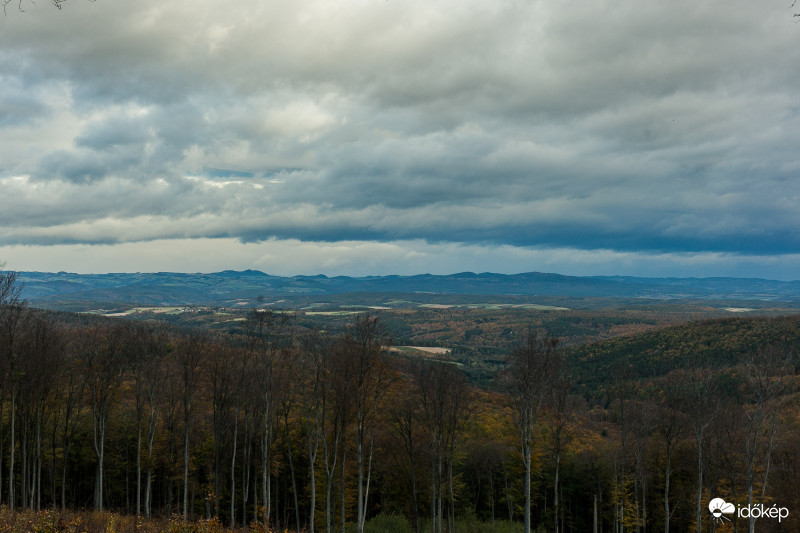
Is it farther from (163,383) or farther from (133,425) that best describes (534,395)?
(133,425)

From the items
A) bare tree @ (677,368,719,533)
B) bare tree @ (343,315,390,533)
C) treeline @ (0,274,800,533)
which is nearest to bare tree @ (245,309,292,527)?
treeline @ (0,274,800,533)

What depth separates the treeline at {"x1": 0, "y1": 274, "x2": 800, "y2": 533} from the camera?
33531 mm

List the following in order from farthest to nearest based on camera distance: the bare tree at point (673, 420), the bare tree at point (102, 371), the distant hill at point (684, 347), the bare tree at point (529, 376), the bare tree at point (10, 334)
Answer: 1. the distant hill at point (684, 347)
2. the bare tree at point (673, 420)
3. the bare tree at point (102, 371)
4. the bare tree at point (529, 376)
5. the bare tree at point (10, 334)

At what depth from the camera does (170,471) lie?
46.0 meters

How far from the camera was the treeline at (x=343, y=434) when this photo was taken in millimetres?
33531

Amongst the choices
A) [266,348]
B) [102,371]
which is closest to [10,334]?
[102,371]

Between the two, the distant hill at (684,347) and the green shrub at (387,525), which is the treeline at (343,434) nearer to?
the green shrub at (387,525)

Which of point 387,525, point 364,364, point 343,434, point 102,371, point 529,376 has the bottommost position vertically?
point 387,525

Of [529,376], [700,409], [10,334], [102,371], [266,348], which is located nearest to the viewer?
[10,334]

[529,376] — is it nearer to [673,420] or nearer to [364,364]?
[364,364]

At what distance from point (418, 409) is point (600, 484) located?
2565 cm

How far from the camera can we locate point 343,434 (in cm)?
3556

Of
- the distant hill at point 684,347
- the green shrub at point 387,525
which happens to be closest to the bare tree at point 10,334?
the green shrub at point 387,525

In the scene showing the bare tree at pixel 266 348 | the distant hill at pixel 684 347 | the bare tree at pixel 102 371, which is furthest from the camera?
the distant hill at pixel 684 347
